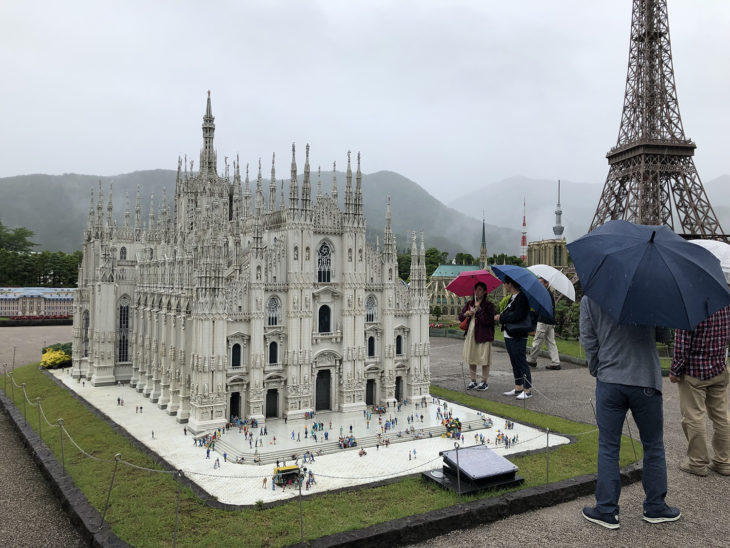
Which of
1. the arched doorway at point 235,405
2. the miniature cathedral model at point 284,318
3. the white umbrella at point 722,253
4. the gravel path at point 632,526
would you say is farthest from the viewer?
the arched doorway at point 235,405

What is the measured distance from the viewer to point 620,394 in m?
11.2

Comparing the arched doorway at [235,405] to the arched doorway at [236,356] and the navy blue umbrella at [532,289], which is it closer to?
the arched doorway at [236,356]

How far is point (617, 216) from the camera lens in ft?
223

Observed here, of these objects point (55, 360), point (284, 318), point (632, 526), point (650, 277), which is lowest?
point (55, 360)

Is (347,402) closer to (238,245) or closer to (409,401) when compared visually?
(409,401)

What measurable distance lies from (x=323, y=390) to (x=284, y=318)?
556 cm

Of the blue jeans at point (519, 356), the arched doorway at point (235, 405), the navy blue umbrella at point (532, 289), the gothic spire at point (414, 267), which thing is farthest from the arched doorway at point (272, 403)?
the navy blue umbrella at point (532, 289)

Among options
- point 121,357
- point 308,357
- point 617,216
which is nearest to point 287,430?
point 308,357

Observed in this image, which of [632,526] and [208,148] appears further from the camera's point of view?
[208,148]

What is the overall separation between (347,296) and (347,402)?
6924mm

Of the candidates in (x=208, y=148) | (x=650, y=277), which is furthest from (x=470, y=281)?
(x=208, y=148)

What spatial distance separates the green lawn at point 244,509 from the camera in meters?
16.6

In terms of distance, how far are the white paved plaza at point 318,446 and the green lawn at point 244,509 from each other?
1.59 meters

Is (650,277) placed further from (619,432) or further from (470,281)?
(470,281)
